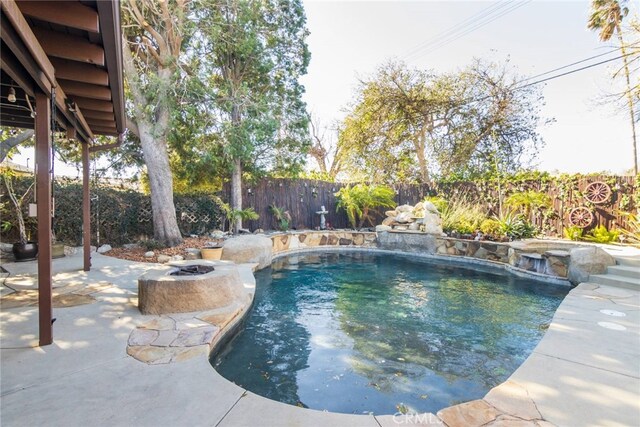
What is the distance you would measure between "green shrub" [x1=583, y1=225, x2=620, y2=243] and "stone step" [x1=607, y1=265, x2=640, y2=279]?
3036 mm

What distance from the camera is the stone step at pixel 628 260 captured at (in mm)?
5125

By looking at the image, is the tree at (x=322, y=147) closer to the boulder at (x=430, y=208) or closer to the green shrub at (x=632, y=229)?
the boulder at (x=430, y=208)

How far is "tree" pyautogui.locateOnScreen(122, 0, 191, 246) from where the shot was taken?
6496mm

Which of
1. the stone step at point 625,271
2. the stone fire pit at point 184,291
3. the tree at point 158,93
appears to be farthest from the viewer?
the tree at point 158,93

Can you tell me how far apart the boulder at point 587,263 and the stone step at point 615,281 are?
0.13 metres

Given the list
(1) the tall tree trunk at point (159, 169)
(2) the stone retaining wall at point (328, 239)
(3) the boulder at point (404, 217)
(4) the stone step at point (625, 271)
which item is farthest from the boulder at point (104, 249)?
(4) the stone step at point (625, 271)

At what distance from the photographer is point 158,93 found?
6312 mm

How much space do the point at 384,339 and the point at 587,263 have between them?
437 cm

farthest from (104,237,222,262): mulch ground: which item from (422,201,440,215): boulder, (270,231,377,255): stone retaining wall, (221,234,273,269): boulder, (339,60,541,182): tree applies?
(339,60,541,182): tree

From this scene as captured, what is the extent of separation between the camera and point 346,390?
235cm

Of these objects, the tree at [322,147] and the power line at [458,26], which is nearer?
the power line at [458,26]

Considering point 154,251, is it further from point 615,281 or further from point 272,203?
point 615,281

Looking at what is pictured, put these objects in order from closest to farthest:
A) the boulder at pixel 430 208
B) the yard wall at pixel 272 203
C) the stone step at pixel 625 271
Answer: the stone step at pixel 625 271 < the yard wall at pixel 272 203 < the boulder at pixel 430 208

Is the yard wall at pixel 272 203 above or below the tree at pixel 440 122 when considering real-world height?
below
